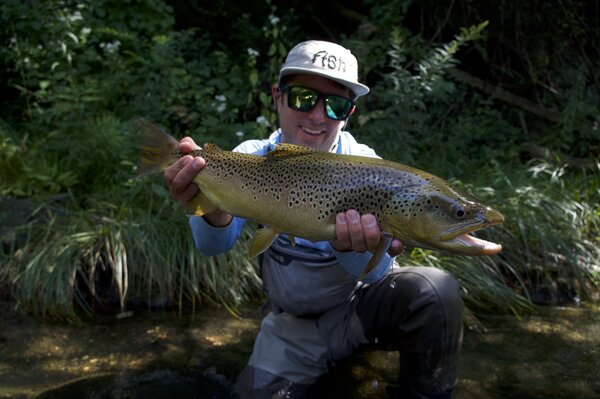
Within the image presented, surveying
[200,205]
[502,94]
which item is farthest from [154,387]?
[502,94]

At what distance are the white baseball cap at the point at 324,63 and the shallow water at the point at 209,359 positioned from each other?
181 cm

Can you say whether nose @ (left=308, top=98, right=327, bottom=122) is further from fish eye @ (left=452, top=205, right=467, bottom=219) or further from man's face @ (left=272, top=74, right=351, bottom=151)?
fish eye @ (left=452, top=205, right=467, bottom=219)

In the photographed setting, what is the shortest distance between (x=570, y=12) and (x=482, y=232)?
13.0 feet

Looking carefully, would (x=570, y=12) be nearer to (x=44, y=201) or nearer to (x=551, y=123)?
(x=551, y=123)

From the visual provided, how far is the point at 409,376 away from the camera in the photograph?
338cm

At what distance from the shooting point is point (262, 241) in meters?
2.55

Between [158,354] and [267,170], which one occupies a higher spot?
[267,170]

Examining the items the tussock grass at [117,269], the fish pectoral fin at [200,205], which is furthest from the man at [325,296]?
the tussock grass at [117,269]

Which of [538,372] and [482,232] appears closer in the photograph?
[538,372]

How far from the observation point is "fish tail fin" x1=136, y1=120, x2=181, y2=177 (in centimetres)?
276

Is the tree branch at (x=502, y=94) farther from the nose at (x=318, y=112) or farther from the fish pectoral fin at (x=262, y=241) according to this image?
the fish pectoral fin at (x=262, y=241)

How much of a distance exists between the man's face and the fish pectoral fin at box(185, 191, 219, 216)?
74 cm

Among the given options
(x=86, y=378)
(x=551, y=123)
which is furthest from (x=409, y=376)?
(x=551, y=123)

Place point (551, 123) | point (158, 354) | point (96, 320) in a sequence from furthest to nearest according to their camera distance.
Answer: point (551, 123) < point (96, 320) < point (158, 354)
